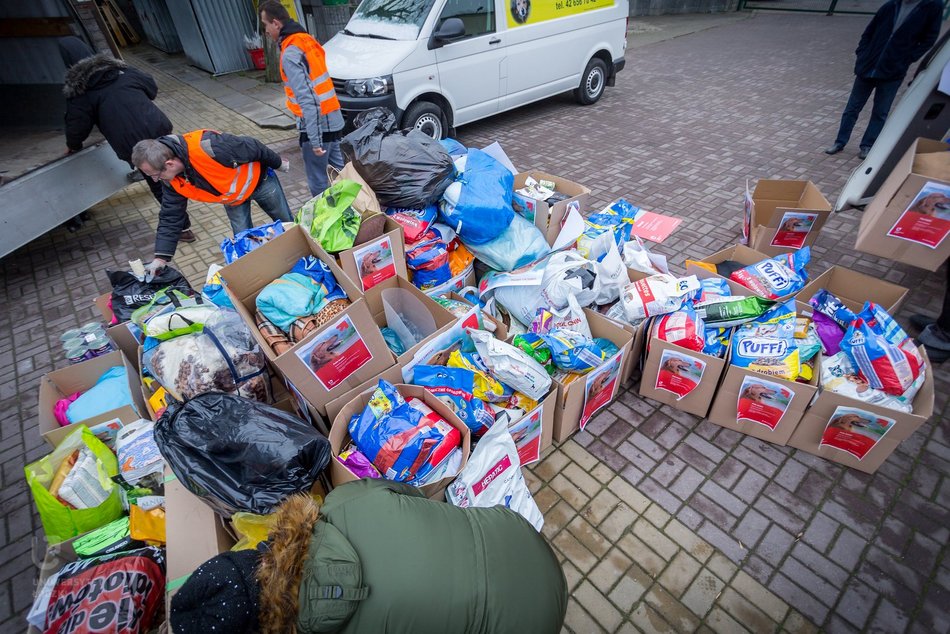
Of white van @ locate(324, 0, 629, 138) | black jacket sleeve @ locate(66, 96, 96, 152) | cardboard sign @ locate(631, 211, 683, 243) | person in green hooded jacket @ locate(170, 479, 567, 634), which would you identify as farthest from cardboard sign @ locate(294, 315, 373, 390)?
white van @ locate(324, 0, 629, 138)

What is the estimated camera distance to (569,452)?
270cm

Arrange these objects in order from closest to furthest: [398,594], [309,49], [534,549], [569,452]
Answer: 1. [398,594]
2. [534,549]
3. [569,452]
4. [309,49]

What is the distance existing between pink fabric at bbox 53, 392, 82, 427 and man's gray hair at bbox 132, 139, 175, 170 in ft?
4.70

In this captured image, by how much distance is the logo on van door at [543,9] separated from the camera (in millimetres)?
5824

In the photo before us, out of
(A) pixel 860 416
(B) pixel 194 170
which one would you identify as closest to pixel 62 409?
(B) pixel 194 170

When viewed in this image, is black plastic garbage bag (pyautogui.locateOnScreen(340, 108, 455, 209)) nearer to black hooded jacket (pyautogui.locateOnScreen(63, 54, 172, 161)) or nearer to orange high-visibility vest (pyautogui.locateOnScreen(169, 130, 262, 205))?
orange high-visibility vest (pyautogui.locateOnScreen(169, 130, 262, 205))

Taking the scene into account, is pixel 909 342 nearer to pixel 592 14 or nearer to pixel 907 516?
pixel 907 516

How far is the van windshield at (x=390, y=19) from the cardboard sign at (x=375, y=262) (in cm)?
370

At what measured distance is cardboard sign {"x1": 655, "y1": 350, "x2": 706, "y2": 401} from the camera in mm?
2566

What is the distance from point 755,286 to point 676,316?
1.97 ft

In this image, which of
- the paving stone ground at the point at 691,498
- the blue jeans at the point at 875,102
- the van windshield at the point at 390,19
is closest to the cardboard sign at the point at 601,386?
the paving stone ground at the point at 691,498

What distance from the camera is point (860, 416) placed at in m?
2.27

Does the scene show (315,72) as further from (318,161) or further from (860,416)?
(860,416)

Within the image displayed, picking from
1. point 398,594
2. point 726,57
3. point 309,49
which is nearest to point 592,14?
point 309,49
